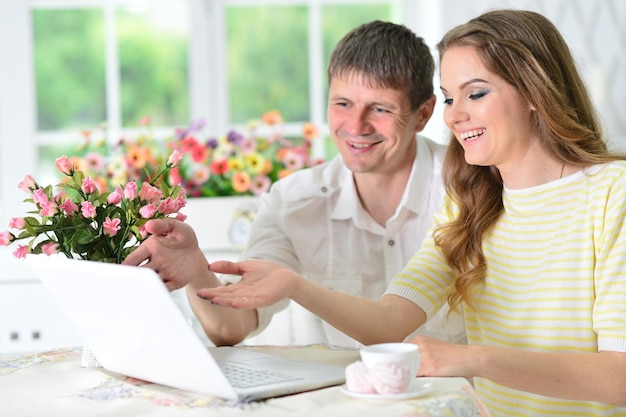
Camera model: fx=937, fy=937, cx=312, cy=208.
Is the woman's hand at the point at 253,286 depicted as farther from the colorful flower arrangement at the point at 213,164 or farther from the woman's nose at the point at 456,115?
the colorful flower arrangement at the point at 213,164

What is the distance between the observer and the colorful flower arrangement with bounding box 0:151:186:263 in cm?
151

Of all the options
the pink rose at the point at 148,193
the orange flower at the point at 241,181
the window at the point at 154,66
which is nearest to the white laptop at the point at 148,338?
the pink rose at the point at 148,193

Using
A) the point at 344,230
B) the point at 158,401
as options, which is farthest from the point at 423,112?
the point at 158,401

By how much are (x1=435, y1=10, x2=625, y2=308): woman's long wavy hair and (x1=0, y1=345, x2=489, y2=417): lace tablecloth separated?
606 millimetres

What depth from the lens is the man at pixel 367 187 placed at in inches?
89.7

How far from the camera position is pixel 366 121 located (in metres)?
2.29

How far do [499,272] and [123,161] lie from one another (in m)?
1.68

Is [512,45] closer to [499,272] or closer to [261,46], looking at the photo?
[499,272]

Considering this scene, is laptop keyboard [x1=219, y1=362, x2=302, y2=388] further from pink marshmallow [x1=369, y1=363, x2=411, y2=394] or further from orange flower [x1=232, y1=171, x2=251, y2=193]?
orange flower [x1=232, y1=171, x2=251, y2=193]

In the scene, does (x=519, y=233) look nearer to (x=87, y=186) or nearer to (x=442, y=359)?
(x=442, y=359)

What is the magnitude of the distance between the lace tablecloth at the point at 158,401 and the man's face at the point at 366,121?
3.17ft

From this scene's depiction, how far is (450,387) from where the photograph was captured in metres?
1.35

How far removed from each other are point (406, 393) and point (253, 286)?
16.6 inches

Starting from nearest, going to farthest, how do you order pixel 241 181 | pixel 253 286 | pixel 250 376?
pixel 250 376, pixel 253 286, pixel 241 181
